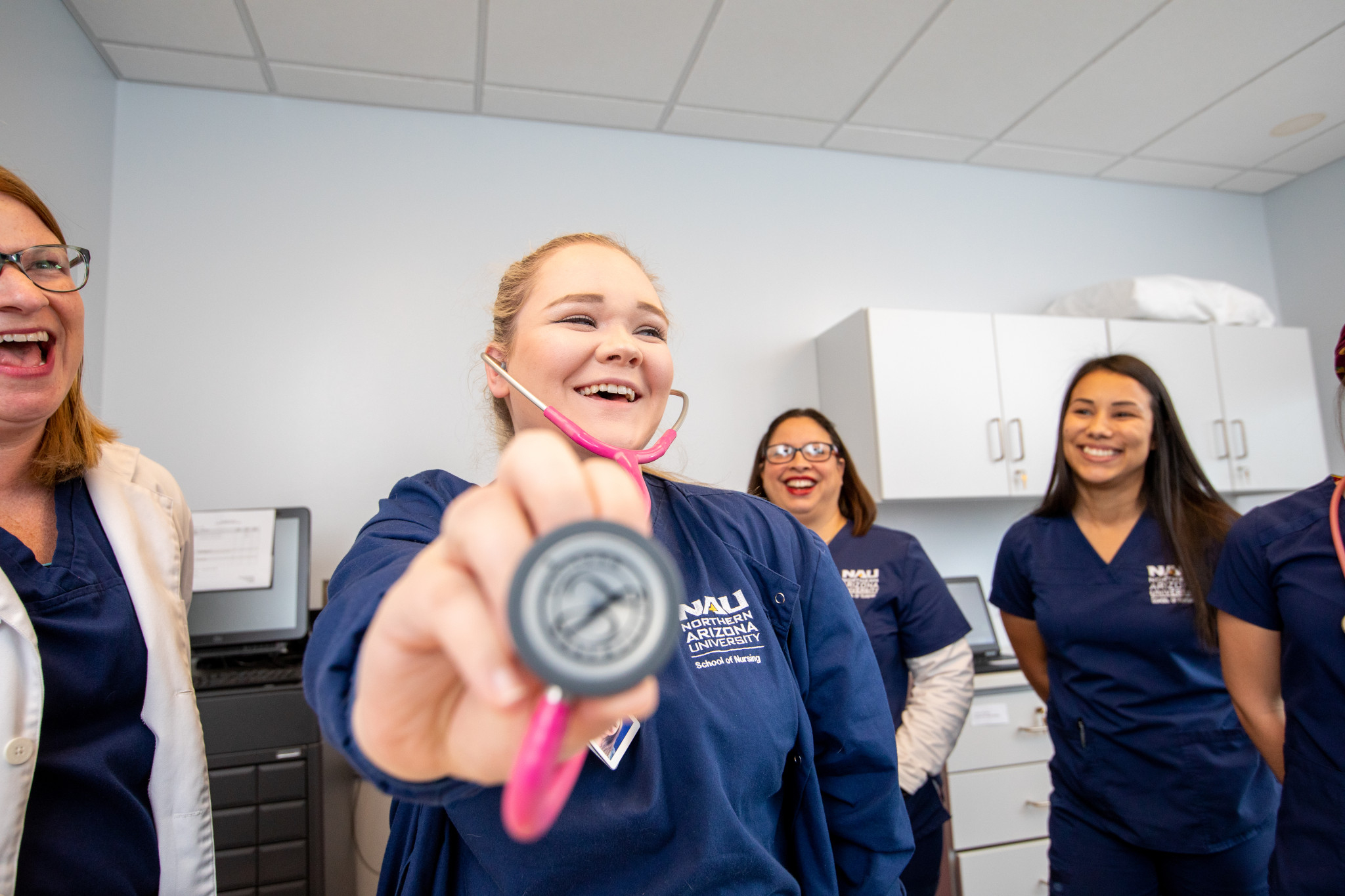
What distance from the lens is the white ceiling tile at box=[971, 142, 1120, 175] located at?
3082mm

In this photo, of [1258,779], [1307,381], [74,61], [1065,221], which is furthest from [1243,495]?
[74,61]

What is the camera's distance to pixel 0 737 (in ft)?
2.43

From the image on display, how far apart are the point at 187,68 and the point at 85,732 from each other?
2.25 meters

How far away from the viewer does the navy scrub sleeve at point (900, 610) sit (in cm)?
169

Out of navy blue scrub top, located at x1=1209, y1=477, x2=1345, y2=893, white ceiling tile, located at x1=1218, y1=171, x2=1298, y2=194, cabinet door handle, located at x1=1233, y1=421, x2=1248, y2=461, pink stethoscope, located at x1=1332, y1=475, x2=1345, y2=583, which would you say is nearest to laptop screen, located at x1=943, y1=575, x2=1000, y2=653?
cabinet door handle, located at x1=1233, y1=421, x2=1248, y2=461

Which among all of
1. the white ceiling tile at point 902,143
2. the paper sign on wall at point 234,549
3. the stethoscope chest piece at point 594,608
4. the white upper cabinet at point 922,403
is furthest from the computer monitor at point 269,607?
the white ceiling tile at point 902,143

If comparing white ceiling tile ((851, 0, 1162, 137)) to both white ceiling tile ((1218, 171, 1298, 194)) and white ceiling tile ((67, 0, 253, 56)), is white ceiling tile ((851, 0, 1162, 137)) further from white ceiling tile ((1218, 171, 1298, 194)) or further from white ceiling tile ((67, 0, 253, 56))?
white ceiling tile ((67, 0, 253, 56))

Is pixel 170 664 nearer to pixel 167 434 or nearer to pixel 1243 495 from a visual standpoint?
pixel 167 434

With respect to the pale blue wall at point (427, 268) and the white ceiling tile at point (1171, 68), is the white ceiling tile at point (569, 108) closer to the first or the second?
the pale blue wall at point (427, 268)

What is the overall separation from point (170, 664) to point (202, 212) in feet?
6.52

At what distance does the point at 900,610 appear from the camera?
174 cm

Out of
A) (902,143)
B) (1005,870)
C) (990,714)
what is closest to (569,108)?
(902,143)

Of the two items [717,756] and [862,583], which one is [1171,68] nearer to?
[862,583]

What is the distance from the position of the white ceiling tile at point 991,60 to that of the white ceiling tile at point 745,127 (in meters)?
0.19
